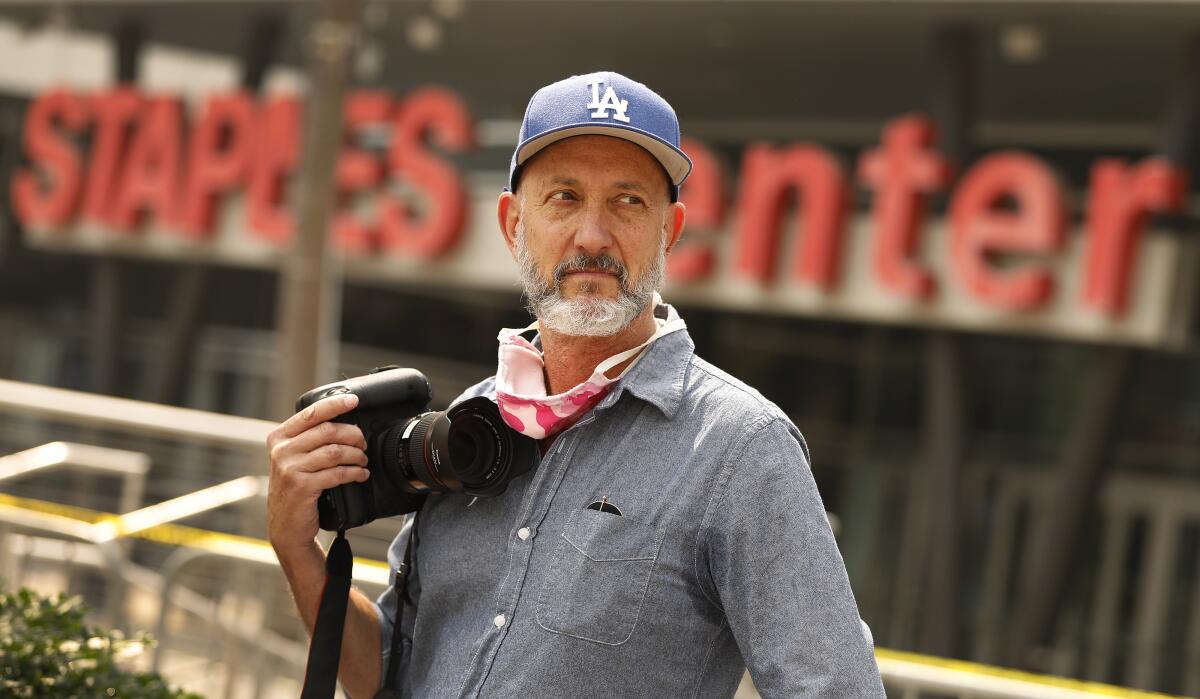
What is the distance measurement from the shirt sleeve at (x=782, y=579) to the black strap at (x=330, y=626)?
639mm

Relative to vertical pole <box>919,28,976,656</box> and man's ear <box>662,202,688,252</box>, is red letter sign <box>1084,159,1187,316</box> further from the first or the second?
man's ear <box>662,202,688,252</box>

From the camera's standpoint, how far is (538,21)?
13875 millimetres

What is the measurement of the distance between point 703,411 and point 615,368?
0.21 metres

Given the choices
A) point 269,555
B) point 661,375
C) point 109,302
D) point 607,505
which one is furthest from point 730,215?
point 607,505

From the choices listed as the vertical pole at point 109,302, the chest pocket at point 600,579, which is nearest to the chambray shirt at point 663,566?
the chest pocket at point 600,579

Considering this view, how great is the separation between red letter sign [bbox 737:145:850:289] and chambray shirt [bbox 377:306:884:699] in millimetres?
10352

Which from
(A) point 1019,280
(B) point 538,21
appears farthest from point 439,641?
(B) point 538,21

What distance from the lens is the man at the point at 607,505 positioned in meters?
1.91

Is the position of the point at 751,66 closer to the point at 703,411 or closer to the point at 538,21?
the point at 538,21

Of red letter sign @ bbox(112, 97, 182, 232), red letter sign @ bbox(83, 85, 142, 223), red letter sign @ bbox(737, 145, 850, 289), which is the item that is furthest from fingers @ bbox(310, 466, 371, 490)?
red letter sign @ bbox(83, 85, 142, 223)

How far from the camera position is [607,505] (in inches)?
79.7

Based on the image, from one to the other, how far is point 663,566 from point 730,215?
11.4 m

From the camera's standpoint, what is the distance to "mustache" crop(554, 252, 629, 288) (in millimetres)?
2137

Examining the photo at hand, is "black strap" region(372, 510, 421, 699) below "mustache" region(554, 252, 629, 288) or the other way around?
below
